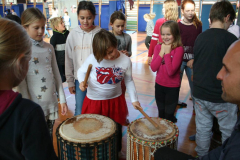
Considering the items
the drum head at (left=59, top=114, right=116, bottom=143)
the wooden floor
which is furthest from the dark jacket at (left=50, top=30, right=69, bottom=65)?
the drum head at (left=59, top=114, right=116, bottom=143)

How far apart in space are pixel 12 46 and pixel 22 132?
0.32m

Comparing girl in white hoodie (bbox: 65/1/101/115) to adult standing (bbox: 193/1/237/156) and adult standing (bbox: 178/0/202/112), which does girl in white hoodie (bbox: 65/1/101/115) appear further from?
adult standing (bbox: 178/0/202/112)

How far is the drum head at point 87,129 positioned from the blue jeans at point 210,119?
3.12 feet

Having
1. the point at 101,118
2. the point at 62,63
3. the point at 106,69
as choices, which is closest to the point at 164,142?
the point at 101,118

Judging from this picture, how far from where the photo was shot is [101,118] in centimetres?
170

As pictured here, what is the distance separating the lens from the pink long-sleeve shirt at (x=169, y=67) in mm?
2262

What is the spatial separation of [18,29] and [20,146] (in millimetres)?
447

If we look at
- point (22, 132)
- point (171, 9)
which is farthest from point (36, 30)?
point (171, 9)

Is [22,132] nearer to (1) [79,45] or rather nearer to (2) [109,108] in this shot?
(2) [109,108]

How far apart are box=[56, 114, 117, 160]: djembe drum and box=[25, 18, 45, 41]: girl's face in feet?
2.46

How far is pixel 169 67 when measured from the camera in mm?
2260

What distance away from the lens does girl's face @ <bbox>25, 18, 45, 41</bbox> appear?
1702 mm

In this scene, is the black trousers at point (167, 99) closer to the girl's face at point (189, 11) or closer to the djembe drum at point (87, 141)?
the djembe drum at point (87, 141)

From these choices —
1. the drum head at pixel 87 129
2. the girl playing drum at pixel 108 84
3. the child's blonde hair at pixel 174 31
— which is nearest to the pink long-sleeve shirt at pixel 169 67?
the child's blonde hair at pixel 174 31
